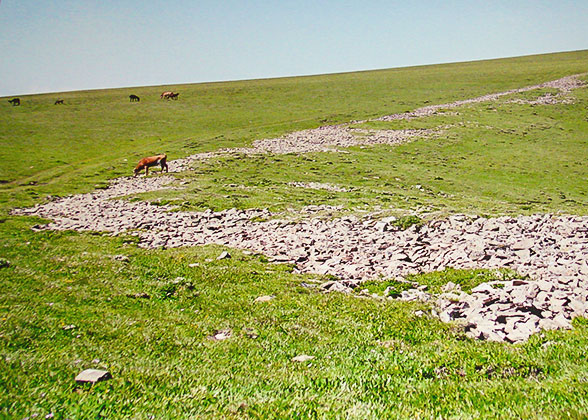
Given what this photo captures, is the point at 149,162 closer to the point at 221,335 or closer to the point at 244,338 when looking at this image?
the point at 221,335

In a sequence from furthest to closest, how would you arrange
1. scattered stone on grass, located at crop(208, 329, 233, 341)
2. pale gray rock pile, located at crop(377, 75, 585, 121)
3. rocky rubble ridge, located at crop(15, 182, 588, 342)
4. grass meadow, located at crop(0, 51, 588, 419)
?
pale gray rock pile, located at crop(377, 75, 585, 121), rocky rubble ridge, located at crop(15, 182, 588, 342), scattered stone on grass, located at crop(208, 329, 233, 341), grass meadow, located at crop(0, 51, 588, 419)

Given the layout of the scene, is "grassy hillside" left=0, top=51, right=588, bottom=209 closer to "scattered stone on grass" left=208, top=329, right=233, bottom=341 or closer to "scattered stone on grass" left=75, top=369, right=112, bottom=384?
"scattered stone on grass" left=208, top=329, right=233, bottom=341

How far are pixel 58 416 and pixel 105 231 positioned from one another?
18041 millimetres

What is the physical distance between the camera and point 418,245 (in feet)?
53.3

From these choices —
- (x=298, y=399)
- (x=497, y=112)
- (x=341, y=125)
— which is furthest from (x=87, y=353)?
(x=497, y=112)

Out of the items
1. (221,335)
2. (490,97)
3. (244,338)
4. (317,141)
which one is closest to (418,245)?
(244,338)

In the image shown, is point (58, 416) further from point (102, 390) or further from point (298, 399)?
point (298, 399)

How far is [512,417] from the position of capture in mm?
5492

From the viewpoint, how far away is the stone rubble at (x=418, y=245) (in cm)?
967

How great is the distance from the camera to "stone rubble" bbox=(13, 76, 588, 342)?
967 cm

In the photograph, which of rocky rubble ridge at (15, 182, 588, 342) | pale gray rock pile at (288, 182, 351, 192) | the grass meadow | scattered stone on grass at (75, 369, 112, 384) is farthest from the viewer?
pale gray rock pile at (288, 182, 351, 192)

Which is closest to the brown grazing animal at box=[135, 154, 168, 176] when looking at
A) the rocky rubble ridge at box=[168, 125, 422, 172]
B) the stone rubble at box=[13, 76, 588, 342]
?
the rocky rubble ridge at box=[168, 125, 422, 172]

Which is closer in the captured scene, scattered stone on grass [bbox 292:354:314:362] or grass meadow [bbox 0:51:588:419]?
grass meadow [bbox 0:51:588:419]

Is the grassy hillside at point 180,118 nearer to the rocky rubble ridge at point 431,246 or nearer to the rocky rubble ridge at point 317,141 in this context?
the rocky rubble ridge at point 317,141
